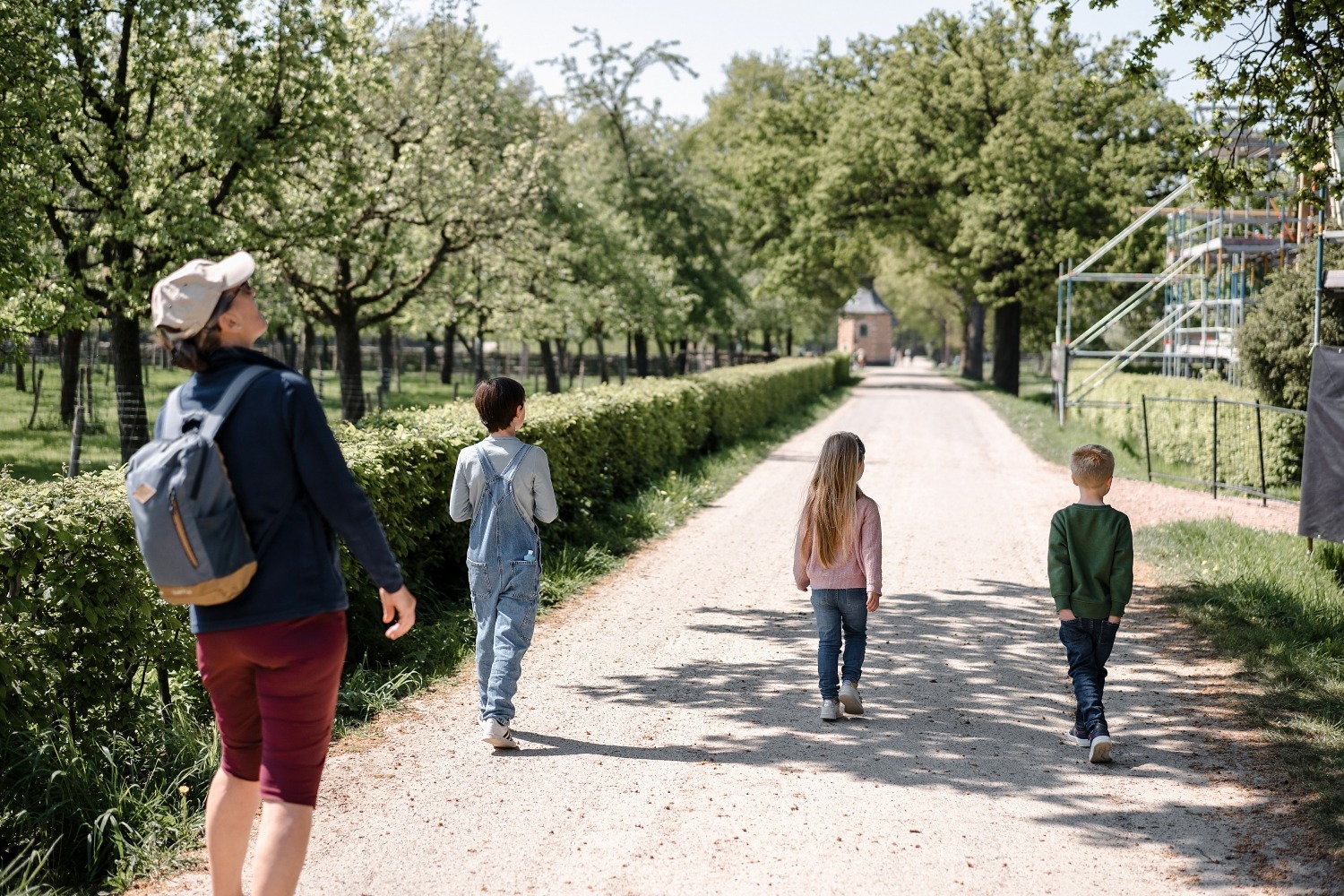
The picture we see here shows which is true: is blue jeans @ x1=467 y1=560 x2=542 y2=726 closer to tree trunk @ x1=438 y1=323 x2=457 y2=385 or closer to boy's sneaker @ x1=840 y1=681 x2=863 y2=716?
boy's sneaker @ x1=840 y1=681 x2=863 y2=716

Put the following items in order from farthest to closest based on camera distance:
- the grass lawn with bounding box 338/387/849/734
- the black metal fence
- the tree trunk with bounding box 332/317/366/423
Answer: the tree trunk with bounding box 332/317/366/423, the black metal fence, the grass lawn with bounding box 338/387/849/734

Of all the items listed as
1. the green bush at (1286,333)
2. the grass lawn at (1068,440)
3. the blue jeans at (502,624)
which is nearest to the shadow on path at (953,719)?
the blue jeans at (502,624)

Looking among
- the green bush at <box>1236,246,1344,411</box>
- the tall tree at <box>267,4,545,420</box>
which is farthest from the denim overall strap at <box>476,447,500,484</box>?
the green bush at <box>1236,246,1344,411</box>

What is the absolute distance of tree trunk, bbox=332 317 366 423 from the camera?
73.8 feet

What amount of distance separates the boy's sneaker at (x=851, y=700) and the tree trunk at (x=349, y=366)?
17857 millimetres

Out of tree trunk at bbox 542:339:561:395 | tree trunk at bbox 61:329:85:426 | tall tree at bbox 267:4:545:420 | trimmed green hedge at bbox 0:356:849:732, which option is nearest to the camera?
trimmed green hedge at bbox 0:356:849:732

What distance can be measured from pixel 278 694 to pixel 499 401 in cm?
251

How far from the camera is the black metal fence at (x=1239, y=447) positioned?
14836 millimetres

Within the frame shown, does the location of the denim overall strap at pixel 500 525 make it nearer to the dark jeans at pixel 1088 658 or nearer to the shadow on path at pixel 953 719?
the shadow on path at pixel 953 719

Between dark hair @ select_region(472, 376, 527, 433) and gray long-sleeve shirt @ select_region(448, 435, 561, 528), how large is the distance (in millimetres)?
99

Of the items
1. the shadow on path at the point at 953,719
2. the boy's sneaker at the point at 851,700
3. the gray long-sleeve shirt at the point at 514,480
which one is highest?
the gray long-sleeve shirt at the point at 514,480

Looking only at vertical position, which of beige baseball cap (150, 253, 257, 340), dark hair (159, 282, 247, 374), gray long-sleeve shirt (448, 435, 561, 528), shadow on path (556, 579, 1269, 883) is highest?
beige baseball cap (150, 253, 257, 340)

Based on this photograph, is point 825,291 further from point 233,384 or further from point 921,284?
point 233,384

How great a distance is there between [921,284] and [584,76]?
40.0 metres
